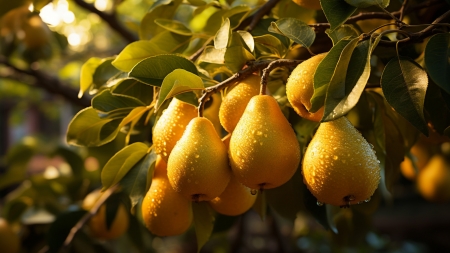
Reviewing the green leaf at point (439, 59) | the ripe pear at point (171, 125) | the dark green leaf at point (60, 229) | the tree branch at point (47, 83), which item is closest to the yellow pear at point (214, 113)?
the ripe pear at point (171, 125)

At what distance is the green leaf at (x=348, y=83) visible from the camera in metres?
0.41

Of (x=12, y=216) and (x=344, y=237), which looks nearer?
(x=344, y=237)

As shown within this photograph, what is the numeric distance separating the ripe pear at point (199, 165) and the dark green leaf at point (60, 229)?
0.45 meters

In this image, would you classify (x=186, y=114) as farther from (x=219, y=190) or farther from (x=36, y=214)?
Result: (x=36, y=214)

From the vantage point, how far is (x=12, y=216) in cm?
116

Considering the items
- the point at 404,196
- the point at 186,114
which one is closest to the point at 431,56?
the point at 186,114

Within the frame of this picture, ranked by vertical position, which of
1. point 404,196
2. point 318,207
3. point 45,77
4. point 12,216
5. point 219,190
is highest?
point 219,190

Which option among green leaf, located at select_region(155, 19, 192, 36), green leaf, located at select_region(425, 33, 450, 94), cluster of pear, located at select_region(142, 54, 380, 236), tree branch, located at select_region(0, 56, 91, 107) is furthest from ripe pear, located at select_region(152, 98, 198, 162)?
tree branch, located at select_region(0, 56, 91, 107)

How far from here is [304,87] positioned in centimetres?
46

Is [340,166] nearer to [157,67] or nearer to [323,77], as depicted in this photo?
[323,77]

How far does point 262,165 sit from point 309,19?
325mm

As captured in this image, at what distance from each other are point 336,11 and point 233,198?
232 millimetres

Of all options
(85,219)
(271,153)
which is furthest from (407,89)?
(85,219)

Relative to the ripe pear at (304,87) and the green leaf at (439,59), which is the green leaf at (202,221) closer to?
the ripe pear at (304,87)
